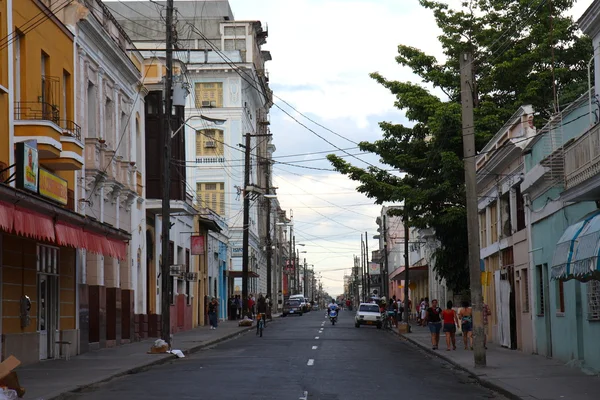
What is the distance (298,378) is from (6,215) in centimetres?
664

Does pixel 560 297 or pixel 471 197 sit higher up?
pixel 471 197

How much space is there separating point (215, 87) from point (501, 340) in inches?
2081

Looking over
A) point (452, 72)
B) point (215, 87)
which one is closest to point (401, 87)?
point (452, 72)

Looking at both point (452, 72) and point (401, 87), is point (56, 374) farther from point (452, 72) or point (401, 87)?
point (452, 72)

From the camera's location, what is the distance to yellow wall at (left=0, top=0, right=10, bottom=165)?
22.9 m

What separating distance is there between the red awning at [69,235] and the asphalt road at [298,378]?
11.6ft

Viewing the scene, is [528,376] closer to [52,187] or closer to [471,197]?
[471,197]

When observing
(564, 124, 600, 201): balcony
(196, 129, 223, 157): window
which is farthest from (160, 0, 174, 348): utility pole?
(196, 129, 223, 157): window

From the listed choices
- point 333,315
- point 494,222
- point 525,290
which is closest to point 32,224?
point 525,290

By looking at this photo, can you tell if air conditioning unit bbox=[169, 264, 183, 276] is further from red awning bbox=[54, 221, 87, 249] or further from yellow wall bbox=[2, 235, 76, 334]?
red awning bbox=[54, 221, 87, 249]

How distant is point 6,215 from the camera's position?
1883 centimetres

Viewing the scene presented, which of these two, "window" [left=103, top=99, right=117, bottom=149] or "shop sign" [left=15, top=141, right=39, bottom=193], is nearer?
"shop sign" [left=15, top=141, right=39, bottom=193]

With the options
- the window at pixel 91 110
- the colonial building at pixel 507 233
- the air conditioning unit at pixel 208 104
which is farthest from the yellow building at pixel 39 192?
the air conditioning unit at pixel 208 104

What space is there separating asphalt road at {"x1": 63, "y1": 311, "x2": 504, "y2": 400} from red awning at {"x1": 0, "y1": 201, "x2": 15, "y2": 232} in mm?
3451
